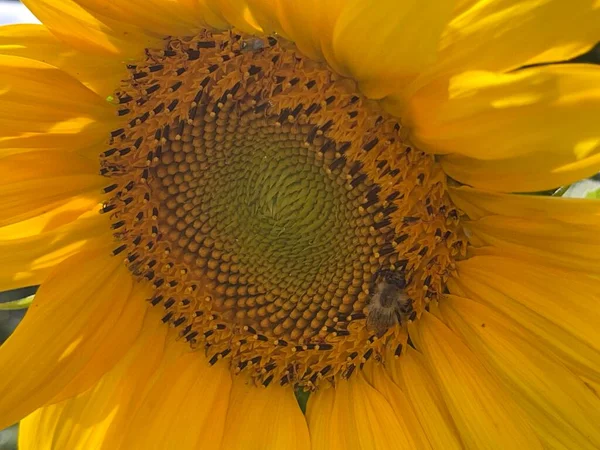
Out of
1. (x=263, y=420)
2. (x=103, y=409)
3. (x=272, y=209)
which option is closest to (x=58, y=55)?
(x=272, y=209)

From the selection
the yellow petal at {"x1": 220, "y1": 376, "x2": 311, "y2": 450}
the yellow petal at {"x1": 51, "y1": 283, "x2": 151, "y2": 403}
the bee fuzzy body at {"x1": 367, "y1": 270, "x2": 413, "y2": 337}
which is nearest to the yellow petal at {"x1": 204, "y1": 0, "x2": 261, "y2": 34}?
the bee fuzzy body at {"x1": 367, "y1": 270, "x2": 413, "y2": 337}

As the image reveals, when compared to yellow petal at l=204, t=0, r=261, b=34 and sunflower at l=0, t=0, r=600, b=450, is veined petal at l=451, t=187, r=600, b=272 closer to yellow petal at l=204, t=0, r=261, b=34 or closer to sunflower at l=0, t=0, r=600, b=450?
→ sunflower at l=0, t=0, r=600, b=450

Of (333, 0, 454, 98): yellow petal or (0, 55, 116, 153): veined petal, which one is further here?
(0, 55, 116, 153): veined petal

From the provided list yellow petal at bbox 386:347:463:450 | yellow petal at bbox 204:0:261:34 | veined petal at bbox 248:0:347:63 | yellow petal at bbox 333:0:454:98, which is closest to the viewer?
yellow petal at bbox 333:0:454:98

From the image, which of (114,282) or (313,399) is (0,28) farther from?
(313,399)

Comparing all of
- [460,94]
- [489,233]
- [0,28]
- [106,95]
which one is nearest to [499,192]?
[489,233]
